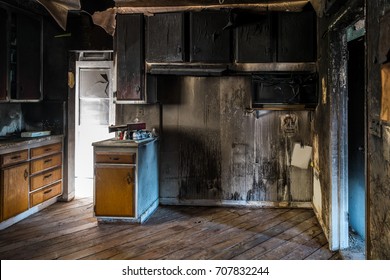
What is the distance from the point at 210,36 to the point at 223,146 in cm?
130

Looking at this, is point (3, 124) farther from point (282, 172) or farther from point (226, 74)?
point (282, 172)

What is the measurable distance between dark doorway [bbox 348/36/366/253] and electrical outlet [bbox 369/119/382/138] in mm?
1224

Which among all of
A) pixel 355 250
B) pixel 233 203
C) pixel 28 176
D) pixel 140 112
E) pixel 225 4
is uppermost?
pixel 225 4

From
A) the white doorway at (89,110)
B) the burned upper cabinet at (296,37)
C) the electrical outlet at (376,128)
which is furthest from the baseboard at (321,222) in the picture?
the white doorway at (89,110)

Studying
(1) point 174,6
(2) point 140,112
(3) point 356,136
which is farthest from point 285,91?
(2) point 140,112

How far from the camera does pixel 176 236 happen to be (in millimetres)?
3145

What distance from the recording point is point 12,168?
343 cm

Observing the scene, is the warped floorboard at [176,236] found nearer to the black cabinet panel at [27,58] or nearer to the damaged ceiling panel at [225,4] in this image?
the black cabinet panel at [27,58]

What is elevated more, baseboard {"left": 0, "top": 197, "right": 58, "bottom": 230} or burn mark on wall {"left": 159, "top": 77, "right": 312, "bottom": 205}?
burn mark on wall {"left": 159, "top": 77, "right": 312, "bottom": 205}

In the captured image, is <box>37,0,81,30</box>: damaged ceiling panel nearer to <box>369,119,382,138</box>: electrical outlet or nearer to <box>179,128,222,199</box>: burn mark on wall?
<box>179,128,222,199</box>: burn mark on wall

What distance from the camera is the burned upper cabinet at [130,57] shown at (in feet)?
12.6

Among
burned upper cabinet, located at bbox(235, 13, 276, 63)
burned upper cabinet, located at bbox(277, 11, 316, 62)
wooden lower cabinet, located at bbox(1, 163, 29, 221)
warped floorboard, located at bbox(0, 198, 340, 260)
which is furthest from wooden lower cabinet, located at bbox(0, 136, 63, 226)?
burned upper cabinet, located at bbox(277, 11, 316, 62)

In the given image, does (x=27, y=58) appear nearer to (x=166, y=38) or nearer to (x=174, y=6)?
(x=166, y=38)

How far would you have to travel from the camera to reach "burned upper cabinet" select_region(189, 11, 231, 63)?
3.74 m
